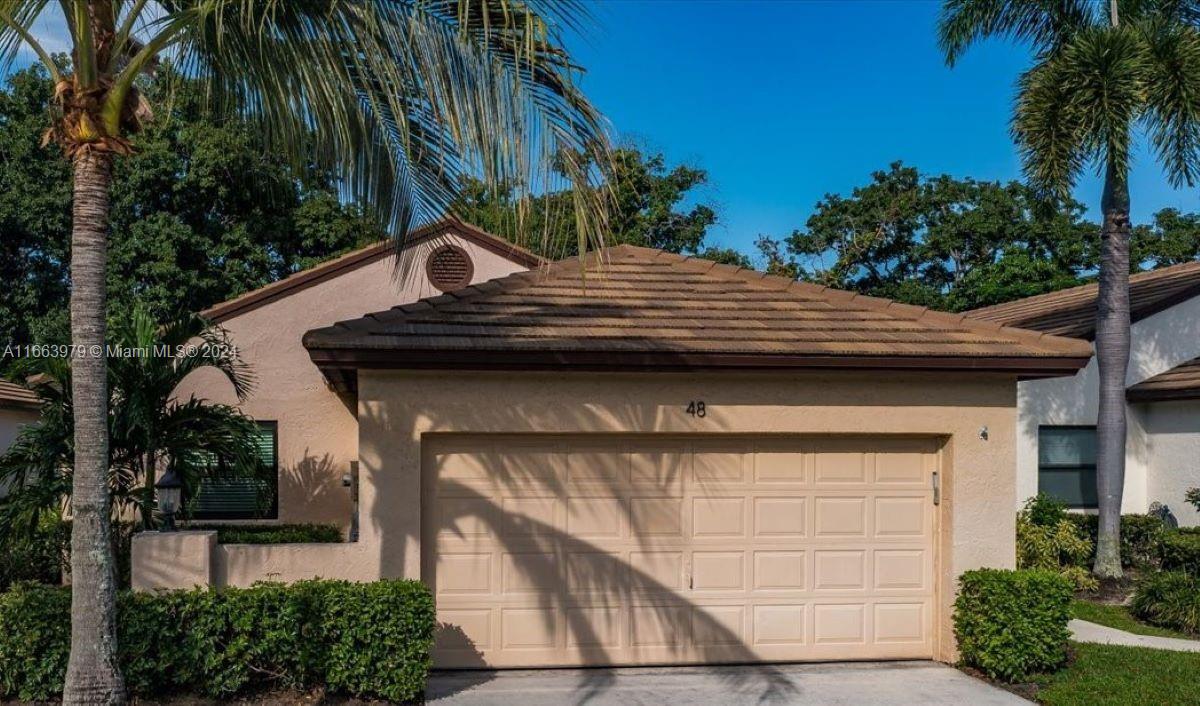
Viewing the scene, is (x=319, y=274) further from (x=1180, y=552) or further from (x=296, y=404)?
(x=1180, y=552)

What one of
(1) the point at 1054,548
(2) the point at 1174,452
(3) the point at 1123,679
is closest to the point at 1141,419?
(2) the point at 1174,452

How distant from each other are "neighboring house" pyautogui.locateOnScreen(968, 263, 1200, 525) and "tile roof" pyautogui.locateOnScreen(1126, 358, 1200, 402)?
0.02m

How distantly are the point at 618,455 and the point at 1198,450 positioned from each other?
1035cm

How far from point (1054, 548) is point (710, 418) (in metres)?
6.86

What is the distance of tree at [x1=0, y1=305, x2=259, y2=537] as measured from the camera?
28.1 feet

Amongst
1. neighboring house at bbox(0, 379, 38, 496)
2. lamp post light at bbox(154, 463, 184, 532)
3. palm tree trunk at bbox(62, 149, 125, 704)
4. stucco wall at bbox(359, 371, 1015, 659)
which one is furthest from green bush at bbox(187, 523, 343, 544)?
neighboring house at bbox(0, 379, 38, 496)

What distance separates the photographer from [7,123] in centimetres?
2270

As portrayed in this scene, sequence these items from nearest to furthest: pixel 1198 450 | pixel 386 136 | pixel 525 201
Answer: pixel 525 201
pixel 386 136
pixel 1198 450

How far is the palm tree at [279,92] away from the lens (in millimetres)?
5574

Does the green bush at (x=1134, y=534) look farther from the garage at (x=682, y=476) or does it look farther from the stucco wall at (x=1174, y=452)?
the garage at (x=682, y=476)

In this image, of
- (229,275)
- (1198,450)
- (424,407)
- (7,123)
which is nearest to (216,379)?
(424,407)

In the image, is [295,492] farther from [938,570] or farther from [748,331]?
[938,570]

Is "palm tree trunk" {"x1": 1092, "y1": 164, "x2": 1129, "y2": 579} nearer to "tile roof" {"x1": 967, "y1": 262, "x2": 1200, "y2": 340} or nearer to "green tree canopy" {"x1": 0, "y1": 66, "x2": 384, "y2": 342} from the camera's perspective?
"tile roof" {"x1": 967, "y1": 262, "x2": 1200, "y2": 340}

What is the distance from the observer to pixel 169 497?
8.30 metres
